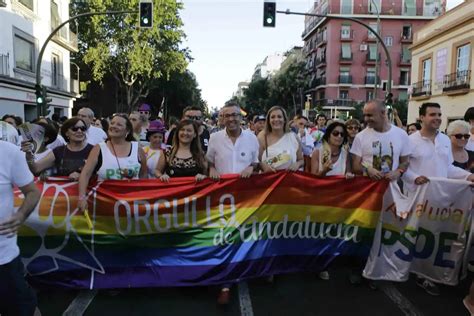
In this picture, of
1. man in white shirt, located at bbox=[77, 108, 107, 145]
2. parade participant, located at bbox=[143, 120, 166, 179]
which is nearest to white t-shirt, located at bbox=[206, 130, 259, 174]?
parade participant, located at bbox=[143, 120, 166, 179]

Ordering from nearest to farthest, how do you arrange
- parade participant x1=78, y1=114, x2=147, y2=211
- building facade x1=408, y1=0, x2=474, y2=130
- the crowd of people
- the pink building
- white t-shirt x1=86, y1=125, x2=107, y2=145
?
parade participant x1=78, y1=114, x2=147, y2=211, the crowd of people, white t-shirt x1=86, y1=125, x2=107, y2=145, building facade x1=408, y1=0, x2=474, y2=130, the pink building

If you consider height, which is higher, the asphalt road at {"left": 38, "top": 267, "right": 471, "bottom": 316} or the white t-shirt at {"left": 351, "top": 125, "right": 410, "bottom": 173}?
the white t-shirt at {"left": 351, "top": 125, "right": 410, "bottom": 173}

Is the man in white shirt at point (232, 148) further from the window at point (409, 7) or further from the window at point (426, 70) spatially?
the window at point (409, 7)

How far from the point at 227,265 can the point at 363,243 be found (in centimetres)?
145

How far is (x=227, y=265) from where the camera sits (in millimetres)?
4156

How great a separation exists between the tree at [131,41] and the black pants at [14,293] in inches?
1515

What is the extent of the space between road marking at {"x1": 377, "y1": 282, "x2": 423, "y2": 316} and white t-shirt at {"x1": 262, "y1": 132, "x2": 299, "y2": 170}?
64.2 inches

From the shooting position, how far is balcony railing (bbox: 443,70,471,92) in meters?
24.7

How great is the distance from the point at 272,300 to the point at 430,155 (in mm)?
2279

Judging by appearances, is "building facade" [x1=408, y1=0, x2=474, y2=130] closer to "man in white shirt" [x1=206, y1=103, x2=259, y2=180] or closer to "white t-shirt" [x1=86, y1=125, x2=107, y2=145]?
"white t-shirt" [x1=86, y1=125, x2=107, y2=145]

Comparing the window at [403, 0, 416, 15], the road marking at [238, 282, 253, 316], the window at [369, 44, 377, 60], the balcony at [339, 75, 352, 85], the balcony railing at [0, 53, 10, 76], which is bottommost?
the road marking at [238, 282, 253, 316]

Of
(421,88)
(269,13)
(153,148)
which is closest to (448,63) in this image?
(421,88)

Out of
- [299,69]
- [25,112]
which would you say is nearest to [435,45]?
[25,112]

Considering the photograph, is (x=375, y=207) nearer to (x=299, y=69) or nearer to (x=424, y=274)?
(x=424, y=274)
